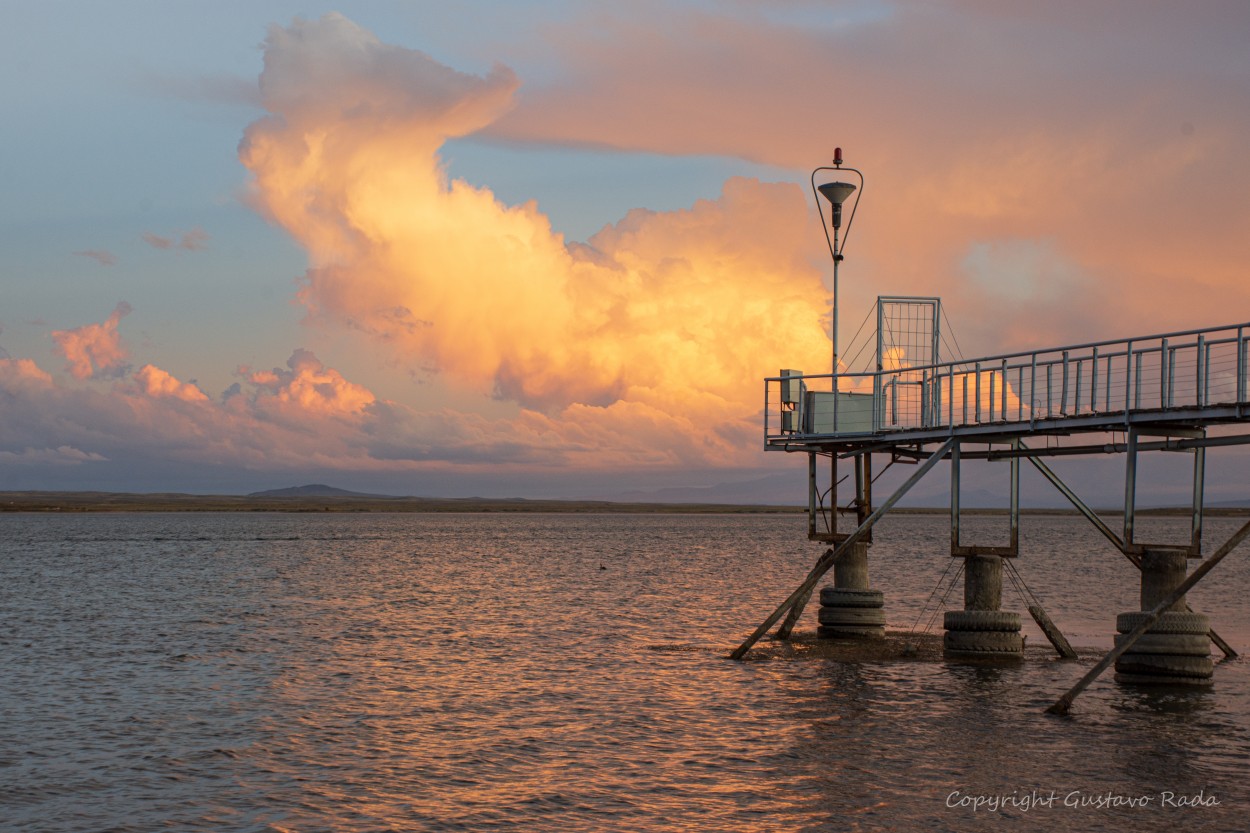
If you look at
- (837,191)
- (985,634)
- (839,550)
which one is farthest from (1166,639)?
(837,191)

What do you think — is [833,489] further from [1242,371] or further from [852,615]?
[1242,371]

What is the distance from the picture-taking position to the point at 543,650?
40.3 metres

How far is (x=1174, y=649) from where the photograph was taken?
29.0 metres

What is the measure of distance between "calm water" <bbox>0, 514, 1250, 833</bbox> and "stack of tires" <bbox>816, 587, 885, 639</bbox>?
3.55m

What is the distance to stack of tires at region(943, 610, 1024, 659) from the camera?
3344cm

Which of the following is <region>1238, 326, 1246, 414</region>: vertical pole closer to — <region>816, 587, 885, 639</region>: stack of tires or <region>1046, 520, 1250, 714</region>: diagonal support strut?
<region>1046, 520, 1250, 714</region>: diagonal support strut

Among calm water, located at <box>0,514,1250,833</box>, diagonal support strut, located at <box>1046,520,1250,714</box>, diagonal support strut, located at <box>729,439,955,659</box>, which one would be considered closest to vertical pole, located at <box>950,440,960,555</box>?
diagonal support strut, located at <box>729,439,955,659</box>

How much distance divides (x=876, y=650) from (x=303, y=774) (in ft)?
64.0

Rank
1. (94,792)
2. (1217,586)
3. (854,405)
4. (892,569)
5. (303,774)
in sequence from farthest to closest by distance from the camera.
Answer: (892,569)
(1217,586)
(854,405)
(303,774)
(94,792)

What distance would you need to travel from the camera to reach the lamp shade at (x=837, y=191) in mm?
37406

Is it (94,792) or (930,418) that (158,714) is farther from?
(930,418)

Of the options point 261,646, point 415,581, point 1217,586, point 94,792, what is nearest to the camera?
point 94,792

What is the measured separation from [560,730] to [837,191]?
63.1 ft

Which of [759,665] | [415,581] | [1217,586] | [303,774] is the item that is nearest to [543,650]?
[759,665]
